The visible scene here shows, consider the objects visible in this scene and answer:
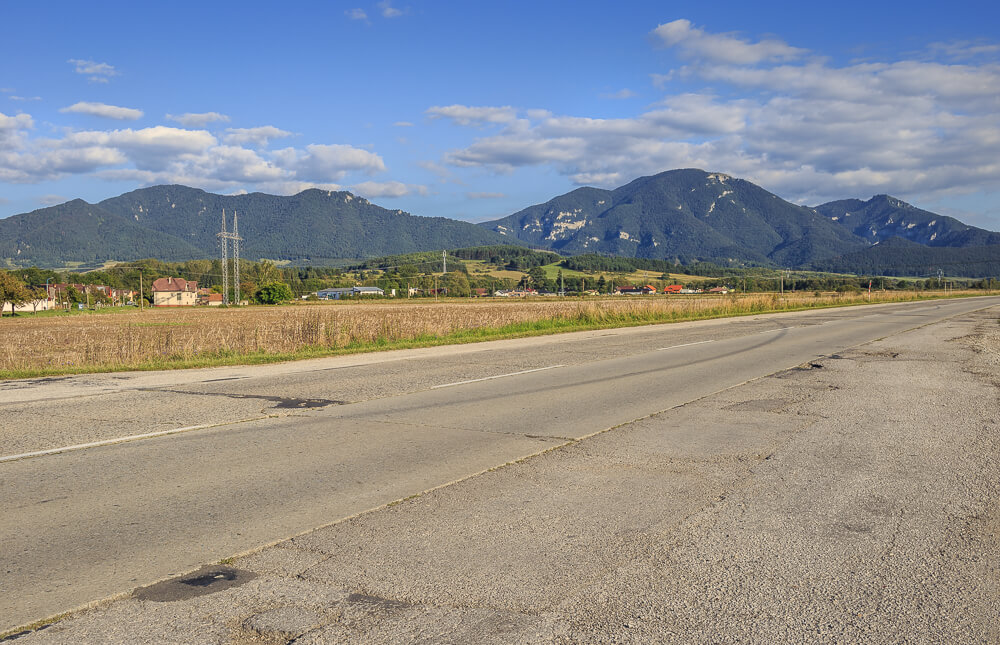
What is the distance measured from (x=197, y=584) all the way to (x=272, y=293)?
120 meters

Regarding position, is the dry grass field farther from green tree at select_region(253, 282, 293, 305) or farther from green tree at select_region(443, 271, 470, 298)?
green tree at select_region(443, 271, 470, 298)

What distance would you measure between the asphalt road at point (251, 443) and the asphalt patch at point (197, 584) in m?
0.13

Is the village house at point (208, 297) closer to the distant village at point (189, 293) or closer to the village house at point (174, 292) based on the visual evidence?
the distant village at point (189, 293)

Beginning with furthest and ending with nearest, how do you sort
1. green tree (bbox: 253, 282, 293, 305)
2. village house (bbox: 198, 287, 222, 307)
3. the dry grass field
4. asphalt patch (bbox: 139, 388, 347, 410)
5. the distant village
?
village house (bbox: 198, 287, 222, 307) → the distant village → green tree (bbox: 253, 282, 293, 305) → the dry grass field → asphalt patch (bbox: 139, 388, 347, 410)

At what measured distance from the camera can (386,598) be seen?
3.98 metres

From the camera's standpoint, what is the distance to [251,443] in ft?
26.4

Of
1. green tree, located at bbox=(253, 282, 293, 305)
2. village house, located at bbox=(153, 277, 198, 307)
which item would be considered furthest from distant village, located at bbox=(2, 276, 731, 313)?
green tree, located at bbox=(253, 282, 293, 305)

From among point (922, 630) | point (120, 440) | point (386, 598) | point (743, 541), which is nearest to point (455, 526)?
point (386, 598)

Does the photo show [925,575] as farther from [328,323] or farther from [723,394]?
[328,323]

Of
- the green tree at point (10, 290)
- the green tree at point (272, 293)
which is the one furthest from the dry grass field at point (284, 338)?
the green tree at point (272, 293)

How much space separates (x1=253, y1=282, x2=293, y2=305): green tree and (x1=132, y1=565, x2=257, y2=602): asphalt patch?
117 meters

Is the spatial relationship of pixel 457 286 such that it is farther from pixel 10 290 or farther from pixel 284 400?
pixel 284 400

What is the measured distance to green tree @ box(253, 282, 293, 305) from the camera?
118125mm

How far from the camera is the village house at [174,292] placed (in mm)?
137875
